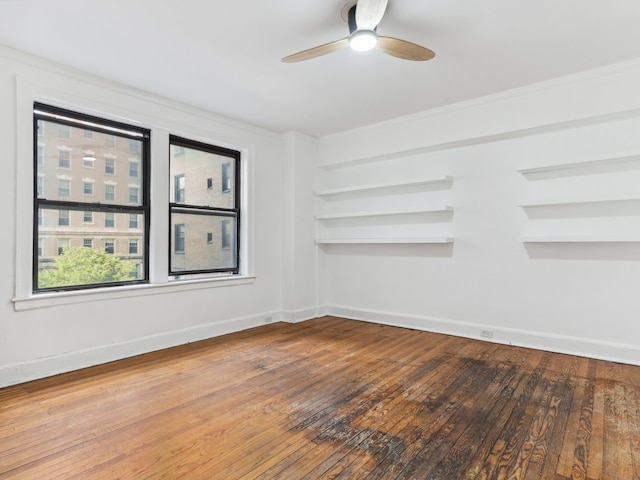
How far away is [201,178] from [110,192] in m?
1.07

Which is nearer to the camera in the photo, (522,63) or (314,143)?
(522,63)

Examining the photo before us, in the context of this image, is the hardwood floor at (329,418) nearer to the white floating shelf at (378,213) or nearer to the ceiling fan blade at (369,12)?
the white floating shelf at (378,213)

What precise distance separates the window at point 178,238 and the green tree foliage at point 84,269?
0.50m

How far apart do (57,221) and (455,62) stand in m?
3.71

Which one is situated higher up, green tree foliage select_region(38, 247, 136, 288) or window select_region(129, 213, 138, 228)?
window select_region(129, 213, 138, 228)

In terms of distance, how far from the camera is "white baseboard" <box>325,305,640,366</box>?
3.35 meters

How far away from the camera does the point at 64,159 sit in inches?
130

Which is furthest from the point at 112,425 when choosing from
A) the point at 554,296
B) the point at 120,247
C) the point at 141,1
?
the point at 554,296

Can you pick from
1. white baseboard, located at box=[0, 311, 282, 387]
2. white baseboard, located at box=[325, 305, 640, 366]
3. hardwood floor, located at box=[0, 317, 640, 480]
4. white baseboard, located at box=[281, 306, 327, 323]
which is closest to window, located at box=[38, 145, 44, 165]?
white baseboard, located at box=[0, 311, 282, 387]

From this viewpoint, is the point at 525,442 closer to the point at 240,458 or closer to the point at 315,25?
the point at 240,458

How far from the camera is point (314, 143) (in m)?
5.36

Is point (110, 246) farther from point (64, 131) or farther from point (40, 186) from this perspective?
point (64, 131)

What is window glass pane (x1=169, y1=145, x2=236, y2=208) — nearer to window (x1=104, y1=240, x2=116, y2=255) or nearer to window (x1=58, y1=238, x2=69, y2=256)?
window (x1=104, y1=240, x2=116, y2=255)

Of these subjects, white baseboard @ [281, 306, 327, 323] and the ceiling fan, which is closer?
the ceiling fan
